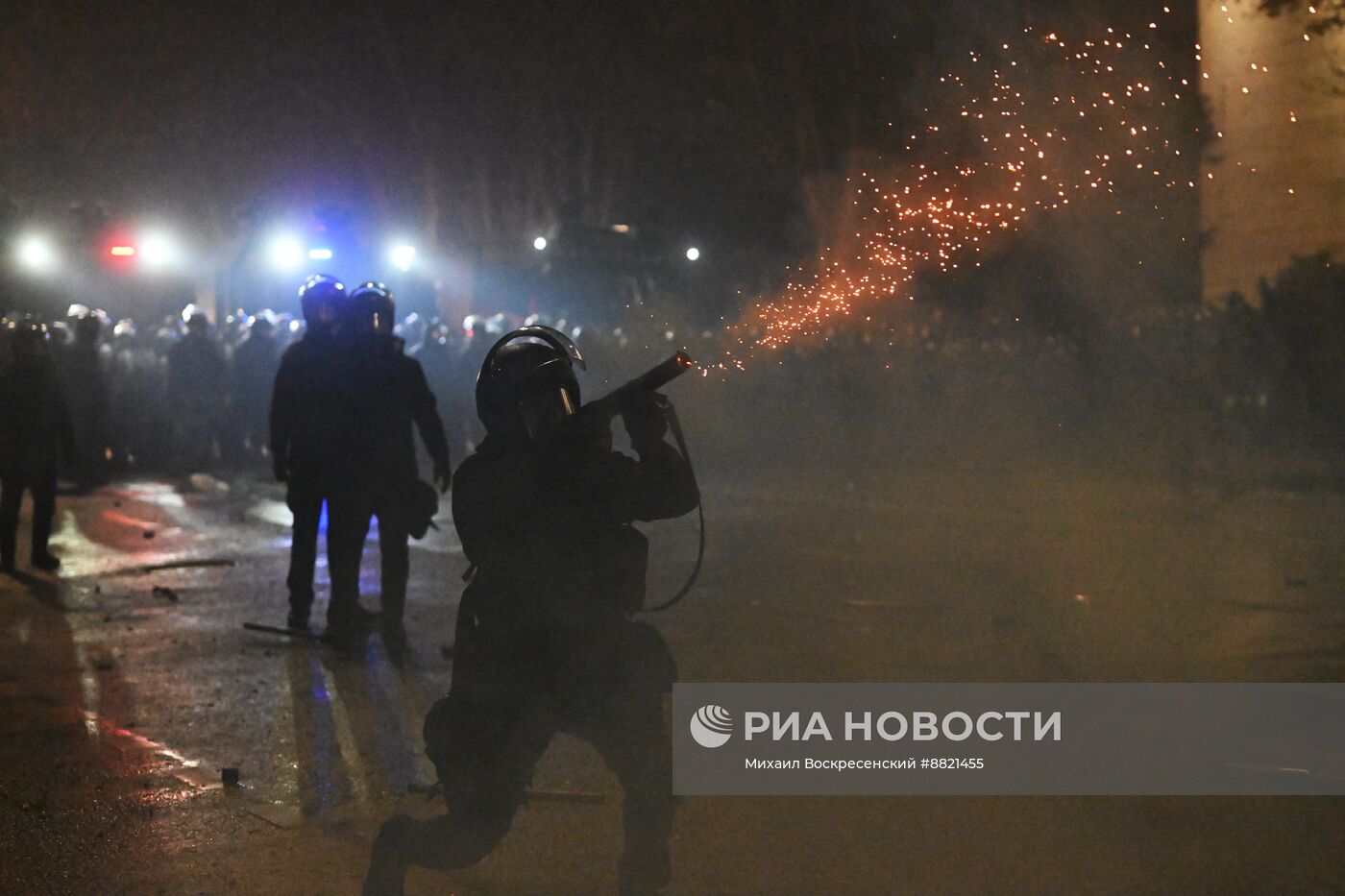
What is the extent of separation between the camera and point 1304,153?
14031 mm

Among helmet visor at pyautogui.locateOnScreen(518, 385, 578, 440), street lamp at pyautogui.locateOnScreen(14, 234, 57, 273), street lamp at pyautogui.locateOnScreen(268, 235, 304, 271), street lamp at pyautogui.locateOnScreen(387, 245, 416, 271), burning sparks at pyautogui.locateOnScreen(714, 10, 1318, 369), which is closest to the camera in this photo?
helmet visor at pyautogui.locateOnScreen(518, 385, 578, 440)

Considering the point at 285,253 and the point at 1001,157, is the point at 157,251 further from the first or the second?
the point at 1001,157

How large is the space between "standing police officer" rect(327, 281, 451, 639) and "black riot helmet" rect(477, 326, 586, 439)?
4.74 m

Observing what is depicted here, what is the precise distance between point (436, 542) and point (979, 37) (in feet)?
22.5

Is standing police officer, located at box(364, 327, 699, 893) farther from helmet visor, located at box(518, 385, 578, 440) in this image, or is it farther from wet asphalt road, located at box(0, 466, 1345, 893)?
wet asphalt road, located at box(0, 466, 1345, 893)

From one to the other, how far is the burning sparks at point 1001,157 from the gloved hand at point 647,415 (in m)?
3.57

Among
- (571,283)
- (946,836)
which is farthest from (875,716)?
(571,283)

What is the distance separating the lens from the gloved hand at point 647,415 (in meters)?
3.64

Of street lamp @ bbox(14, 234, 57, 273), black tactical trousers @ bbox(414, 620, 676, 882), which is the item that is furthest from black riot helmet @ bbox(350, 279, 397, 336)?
street lamp @ bbox(14, 234, 57, 273)

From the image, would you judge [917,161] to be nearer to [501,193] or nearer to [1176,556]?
[1176,556]

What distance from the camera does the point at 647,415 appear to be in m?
3.65

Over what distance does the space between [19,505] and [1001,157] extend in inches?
317

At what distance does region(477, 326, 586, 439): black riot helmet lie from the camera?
3.75 metres

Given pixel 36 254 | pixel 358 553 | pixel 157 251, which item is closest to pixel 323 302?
pixel 358 553
